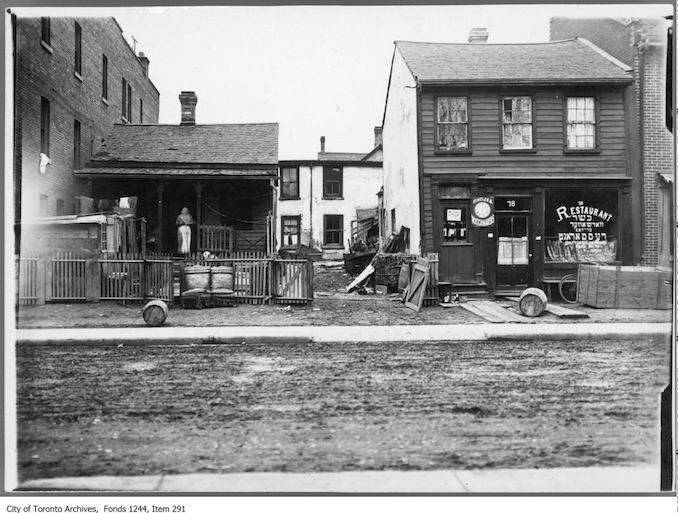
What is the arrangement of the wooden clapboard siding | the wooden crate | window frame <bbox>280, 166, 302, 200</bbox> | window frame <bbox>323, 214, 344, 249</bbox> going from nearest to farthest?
the wooden crate < the wooden clapboard siding < window frame <bbox>280, 166, 302, 200</bbox> < window frame <bbox>323, 214, 344, 249</bbox>

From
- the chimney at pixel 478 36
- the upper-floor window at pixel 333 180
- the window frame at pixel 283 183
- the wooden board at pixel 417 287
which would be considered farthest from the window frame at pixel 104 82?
the upper-floor window at pixel 333 180

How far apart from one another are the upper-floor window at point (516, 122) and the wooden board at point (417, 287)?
4194 mm

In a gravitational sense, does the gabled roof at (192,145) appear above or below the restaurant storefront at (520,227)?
above

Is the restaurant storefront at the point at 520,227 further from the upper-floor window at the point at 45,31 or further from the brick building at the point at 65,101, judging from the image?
the upper-floor window at the point at 45,31

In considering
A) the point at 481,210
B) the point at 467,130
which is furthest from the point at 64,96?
the point at 481,210

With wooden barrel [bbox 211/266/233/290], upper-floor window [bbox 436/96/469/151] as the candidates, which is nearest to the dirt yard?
wooden barrel [bbox 211/266/233/290]

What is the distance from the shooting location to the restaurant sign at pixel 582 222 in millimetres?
13078

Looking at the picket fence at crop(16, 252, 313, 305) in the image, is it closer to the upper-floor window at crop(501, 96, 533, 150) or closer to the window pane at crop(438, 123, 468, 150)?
the window pane at crop(438, 123, 468, 150)

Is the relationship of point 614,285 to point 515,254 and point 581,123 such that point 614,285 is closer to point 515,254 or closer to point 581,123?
point 515,254

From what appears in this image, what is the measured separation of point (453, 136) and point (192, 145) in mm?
7918

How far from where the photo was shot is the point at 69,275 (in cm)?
1118

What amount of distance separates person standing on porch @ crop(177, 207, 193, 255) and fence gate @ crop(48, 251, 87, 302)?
352 cm

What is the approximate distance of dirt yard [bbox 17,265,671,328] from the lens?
31.7 feet

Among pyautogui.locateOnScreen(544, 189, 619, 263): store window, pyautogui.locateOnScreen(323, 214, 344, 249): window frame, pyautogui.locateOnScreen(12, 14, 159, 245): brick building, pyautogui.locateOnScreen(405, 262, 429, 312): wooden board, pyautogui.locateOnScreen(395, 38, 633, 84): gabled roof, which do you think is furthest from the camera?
pyautogui.locateOnScreen(323, 214, 344, 249): window frame
